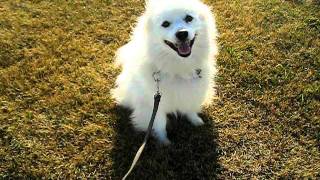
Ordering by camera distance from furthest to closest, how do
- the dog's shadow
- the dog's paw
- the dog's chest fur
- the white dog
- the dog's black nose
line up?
A: 1. the dog's paw
2. the dog's shadow
3. the dog's chest fur
4. the white dog
5. the dog's black nose

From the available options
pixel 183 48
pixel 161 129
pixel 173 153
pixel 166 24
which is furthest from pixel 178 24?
pixel 173 153

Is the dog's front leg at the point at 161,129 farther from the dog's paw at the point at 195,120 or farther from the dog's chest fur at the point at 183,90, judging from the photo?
the dog's paw at the point at 195,120

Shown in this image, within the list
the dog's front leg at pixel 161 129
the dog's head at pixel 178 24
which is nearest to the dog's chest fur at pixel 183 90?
the dog's front leg at pixel 161 129

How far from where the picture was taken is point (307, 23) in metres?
5.12

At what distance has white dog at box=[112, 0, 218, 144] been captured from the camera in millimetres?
3133


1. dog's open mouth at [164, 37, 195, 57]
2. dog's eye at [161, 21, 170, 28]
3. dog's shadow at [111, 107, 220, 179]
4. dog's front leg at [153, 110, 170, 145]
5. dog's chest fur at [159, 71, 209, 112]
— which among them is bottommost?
dog's shadow at [111, 107, 220, 179]

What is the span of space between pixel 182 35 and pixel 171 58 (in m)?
0.28

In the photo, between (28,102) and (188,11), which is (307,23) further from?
(28,102)

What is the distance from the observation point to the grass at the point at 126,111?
3578 millimetres

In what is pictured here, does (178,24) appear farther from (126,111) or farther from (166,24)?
A: (126,111)

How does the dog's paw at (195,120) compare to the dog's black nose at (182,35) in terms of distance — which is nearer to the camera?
the dog's black nose at (182,35)

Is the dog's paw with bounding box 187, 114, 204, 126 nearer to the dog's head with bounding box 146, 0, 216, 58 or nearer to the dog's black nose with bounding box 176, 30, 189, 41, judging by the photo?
the dog's head with bounding box 146, 0, 216, 58

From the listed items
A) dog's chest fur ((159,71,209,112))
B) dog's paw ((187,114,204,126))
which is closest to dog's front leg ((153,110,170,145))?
dog's chest fur ((159,71,209,112))

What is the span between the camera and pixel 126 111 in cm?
403
